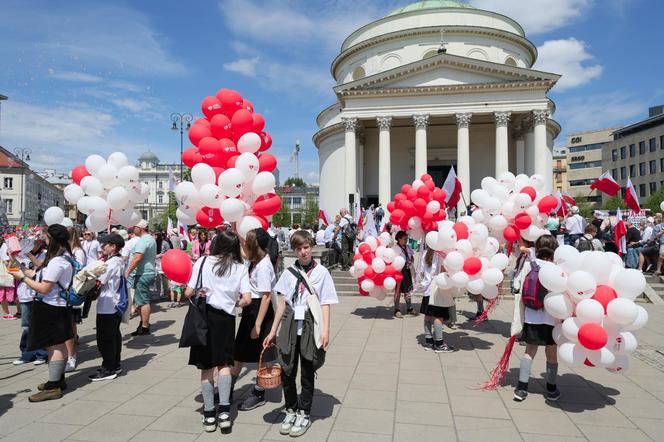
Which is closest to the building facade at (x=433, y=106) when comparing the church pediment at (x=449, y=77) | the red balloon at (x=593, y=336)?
the church pediment at (x=449, y=77)

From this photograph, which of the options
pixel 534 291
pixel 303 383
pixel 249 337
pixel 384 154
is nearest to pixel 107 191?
pixel 249 337

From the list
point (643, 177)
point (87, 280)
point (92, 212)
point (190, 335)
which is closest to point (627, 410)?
point (190, 335)

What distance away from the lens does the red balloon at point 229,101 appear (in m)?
6.74

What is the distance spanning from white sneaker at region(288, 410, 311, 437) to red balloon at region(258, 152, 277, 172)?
3658 mm

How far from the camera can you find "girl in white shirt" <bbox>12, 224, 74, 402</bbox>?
204 inches

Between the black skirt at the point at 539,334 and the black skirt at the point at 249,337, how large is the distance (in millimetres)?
3047

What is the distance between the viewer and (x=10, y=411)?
4.84 metres

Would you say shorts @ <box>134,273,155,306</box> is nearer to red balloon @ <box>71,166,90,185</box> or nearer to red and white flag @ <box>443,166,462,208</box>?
red balloon @ <box>71,166,90,185</box>

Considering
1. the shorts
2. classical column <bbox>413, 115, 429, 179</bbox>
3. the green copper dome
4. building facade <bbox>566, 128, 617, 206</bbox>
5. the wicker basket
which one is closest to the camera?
the wicker basket

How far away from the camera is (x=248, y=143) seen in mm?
6379

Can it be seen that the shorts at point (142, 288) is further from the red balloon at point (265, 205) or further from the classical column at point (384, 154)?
the classical column at point (384, 154)

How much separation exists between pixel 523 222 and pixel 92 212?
7.09 metres

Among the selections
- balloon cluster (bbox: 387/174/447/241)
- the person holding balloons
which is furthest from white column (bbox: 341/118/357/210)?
the person holding balloons

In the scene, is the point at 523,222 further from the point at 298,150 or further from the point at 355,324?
the point at 298,150
